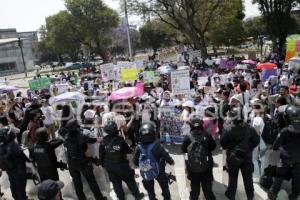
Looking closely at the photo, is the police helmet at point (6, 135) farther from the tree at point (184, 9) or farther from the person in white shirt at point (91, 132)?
the tree at point (184, 9)

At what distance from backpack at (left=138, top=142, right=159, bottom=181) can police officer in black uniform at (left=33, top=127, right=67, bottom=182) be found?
163cm

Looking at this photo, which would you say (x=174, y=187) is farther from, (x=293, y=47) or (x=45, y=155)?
(x=293, y=47)

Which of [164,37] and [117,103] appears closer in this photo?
[117,103]

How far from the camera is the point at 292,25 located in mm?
38312

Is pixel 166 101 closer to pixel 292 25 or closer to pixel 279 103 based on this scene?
pixel 279 103

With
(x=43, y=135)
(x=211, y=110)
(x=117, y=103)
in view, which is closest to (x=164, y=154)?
(x=43, y=135)

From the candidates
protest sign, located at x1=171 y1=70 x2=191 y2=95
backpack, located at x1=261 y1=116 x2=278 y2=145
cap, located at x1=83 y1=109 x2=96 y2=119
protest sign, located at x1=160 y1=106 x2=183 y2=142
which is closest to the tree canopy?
protest sign, located at x1=171 y1=70 x2=191 y2=95

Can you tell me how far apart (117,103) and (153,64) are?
69.8ft

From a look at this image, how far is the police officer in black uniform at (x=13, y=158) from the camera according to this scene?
21.3ft

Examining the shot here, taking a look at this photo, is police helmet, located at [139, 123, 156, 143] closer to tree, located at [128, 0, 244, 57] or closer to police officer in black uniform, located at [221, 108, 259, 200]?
police officer in black uniform, located at [221, 108, 259, 200]

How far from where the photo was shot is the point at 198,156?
5.64 metres

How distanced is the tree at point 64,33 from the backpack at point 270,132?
63317 millimetres

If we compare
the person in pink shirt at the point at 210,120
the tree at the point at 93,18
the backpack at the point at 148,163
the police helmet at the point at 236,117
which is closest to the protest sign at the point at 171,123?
the person in pink shirt at the point at 210,120

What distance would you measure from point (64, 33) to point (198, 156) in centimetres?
6448
